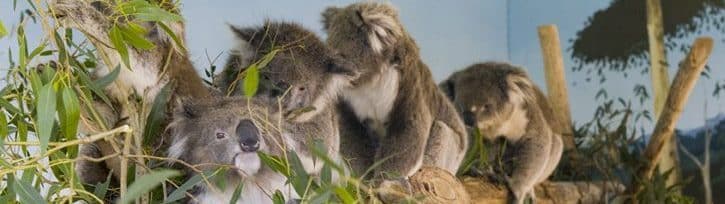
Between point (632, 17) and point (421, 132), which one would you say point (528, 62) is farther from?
point (421, 132)

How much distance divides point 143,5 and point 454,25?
12.0 feet

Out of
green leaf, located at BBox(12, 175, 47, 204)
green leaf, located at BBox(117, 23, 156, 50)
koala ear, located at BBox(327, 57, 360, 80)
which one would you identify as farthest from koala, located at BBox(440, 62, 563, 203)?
green leaf, located at BBox(12, 175, 47, 204)

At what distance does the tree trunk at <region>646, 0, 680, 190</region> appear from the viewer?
17.7 ft

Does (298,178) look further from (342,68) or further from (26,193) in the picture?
(342,68)

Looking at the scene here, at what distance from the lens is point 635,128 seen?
5453mm

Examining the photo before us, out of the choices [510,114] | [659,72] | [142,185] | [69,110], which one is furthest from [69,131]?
[659,72]

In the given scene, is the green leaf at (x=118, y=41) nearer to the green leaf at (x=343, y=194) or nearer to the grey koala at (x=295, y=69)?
the green leaf at (x=343, y=194)

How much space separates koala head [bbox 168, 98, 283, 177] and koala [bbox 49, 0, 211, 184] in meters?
0.08

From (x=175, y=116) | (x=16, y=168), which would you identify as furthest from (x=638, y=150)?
(x=16, y=168)

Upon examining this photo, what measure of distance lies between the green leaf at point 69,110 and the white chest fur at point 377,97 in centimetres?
180

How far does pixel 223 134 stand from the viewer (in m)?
1.79

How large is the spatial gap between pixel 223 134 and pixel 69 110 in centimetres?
41

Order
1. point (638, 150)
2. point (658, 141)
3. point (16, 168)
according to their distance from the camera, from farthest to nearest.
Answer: point (638, 150) < point (658, 141) < point (16, 168)

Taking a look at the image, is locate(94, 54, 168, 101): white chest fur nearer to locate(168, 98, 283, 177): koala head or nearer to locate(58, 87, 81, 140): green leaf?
locate(168, 98, 283, 177): koala head
